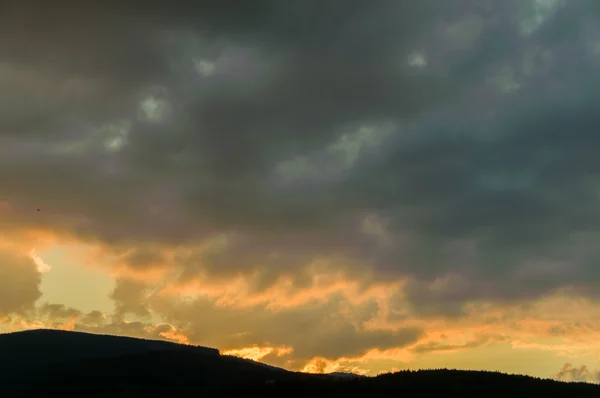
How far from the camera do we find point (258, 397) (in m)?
109

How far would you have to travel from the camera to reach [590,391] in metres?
91.9

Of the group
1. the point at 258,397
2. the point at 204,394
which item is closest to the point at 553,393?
the point at 258,397

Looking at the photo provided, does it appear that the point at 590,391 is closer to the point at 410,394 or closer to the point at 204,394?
the point at 410,394

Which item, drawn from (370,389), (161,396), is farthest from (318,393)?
(161,396)

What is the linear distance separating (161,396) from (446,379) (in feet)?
387

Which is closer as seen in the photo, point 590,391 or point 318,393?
point 590,391

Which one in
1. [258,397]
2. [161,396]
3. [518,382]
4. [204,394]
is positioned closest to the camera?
[518,382]

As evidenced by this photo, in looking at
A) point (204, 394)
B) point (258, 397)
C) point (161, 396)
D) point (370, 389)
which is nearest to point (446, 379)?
point (370, 389)

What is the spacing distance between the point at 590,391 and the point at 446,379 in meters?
19.7

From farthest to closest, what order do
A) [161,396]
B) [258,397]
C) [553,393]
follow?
[161,396] < [258,397] < [553,393]

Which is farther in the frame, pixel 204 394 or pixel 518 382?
pixel 204 394

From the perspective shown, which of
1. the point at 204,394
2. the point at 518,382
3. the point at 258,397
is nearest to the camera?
the point at 518,382

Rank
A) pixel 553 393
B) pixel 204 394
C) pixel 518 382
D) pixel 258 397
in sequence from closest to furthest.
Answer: pixel 553 393 → pixel 518 382 → pixel 258 397 → pixel 204 394

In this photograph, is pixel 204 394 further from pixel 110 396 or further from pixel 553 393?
pixel 110 396
